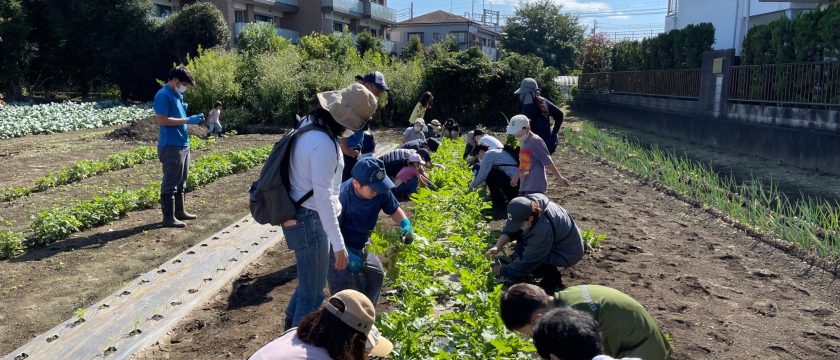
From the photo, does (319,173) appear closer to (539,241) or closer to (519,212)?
(519,212)

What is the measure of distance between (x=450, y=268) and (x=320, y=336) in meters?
1.80

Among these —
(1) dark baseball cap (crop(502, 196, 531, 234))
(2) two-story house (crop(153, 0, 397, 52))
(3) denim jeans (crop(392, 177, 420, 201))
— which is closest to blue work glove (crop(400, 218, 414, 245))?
(1) dark baseball cap (crop(502, 196, 531, 234))

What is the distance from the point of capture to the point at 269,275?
18.3 ft

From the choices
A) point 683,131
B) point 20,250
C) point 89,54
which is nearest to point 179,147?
point 20,250

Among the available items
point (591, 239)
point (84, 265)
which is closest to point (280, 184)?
point (84, 265)

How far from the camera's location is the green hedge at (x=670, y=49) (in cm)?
1756

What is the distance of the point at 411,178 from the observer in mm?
8023

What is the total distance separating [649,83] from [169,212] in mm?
15813

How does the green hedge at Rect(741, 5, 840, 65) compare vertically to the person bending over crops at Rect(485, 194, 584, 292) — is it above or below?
above

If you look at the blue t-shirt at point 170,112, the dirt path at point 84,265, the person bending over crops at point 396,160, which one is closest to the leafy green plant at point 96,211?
the dirt path at point 84,265

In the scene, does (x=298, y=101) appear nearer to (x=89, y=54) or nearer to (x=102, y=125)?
(x=102, y=125)

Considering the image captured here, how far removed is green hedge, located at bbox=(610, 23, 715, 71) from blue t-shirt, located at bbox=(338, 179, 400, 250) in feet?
50.9

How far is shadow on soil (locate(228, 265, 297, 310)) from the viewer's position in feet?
16.3

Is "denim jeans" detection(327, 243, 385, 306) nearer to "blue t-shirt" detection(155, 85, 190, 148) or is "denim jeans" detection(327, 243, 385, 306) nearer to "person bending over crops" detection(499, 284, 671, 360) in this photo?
"person bending over crops" detection(499, 284, 671, 360)
